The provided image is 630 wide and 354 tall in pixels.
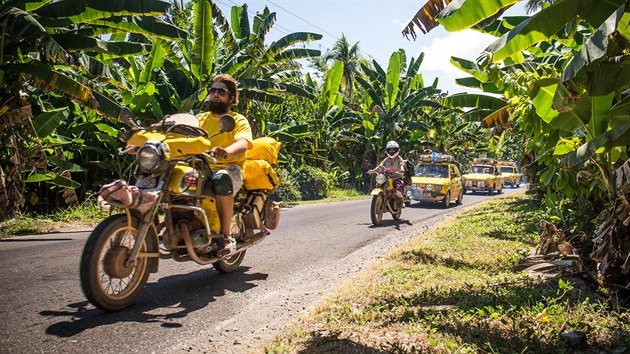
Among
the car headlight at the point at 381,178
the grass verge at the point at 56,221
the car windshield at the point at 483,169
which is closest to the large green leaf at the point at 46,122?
the grass verge at the point at 56,221

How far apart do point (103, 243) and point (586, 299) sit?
4045 millimetres

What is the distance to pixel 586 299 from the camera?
4.04m

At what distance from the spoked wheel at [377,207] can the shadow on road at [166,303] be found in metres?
5.72

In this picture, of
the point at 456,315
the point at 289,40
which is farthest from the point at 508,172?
the point at 456,315

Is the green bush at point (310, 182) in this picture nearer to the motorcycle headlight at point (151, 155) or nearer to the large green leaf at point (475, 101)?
the large green leaf at point (475, 101)

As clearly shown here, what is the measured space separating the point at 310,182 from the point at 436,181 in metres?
5.75

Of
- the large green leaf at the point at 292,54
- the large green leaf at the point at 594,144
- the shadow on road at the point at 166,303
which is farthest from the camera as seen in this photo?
the large green leaf at the point at 292,54

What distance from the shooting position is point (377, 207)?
11.0 metres

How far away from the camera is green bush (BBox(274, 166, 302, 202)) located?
1847cm

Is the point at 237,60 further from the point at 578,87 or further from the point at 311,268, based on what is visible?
the point at 578,87

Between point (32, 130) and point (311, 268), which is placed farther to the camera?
point (32, 130)

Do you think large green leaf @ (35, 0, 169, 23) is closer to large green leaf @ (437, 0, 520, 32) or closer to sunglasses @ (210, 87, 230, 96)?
sunglasses @ (210, 87, 230, 96)

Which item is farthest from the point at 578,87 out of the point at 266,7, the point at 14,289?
the point at 266,7

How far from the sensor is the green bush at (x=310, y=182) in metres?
20.2
